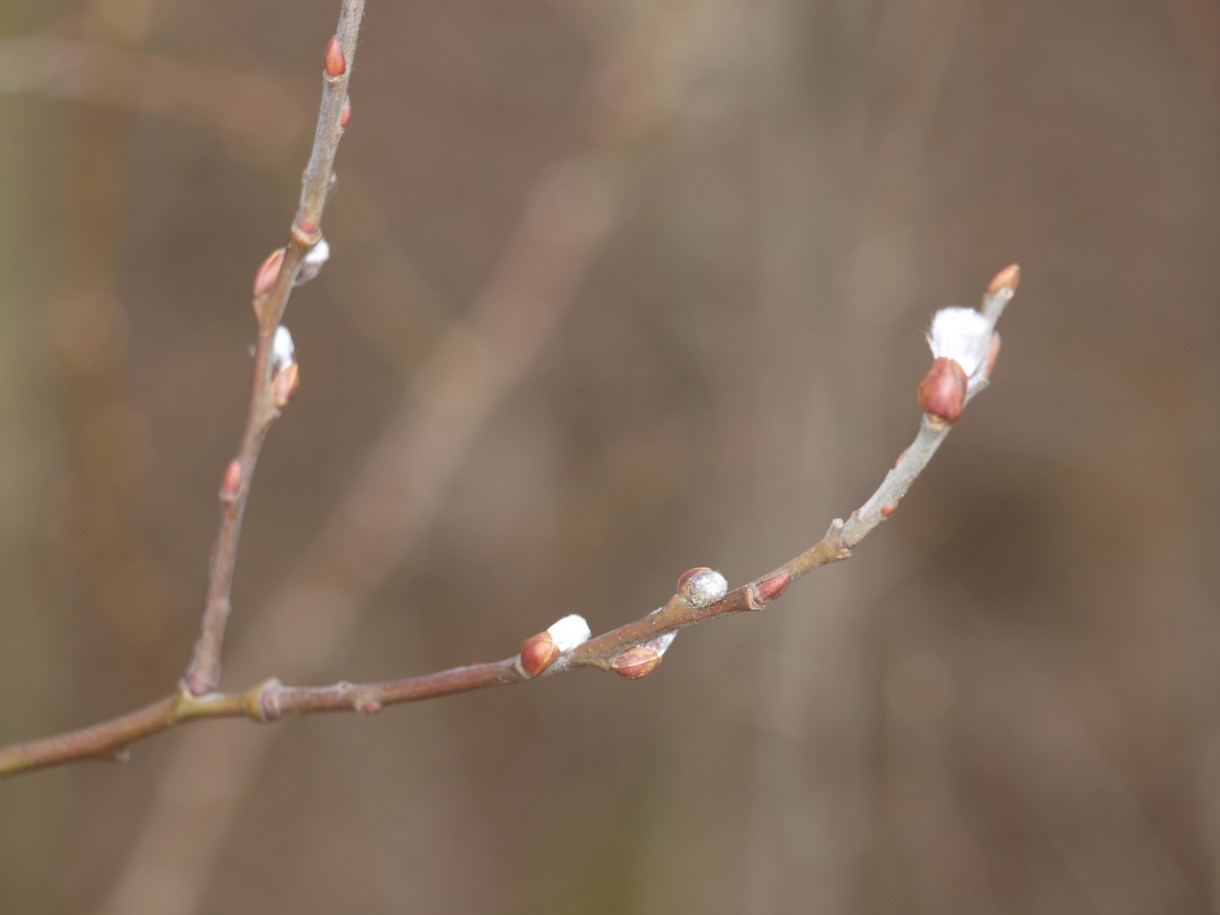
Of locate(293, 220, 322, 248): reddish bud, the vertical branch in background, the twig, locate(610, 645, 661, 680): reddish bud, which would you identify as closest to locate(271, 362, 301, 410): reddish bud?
the vertical branch in background

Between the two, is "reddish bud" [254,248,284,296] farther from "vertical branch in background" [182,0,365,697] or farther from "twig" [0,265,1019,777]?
"twig" [0,265,1019,777]

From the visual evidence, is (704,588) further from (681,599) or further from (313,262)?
(313,262)

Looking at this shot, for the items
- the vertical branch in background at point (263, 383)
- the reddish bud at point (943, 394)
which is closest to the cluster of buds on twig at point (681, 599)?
the reddish bud at point (943, 394)

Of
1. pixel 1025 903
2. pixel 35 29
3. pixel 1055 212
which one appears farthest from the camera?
pixel 1055 212

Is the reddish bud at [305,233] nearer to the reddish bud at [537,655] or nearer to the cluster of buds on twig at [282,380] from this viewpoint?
the cluster of buds on twig at [282,380]

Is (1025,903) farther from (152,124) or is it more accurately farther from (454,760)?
(152,124)

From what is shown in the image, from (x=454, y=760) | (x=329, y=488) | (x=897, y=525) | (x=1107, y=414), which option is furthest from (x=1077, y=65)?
(x=454, y=760)

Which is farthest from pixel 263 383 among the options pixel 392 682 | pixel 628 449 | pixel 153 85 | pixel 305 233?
pixel 628 449
